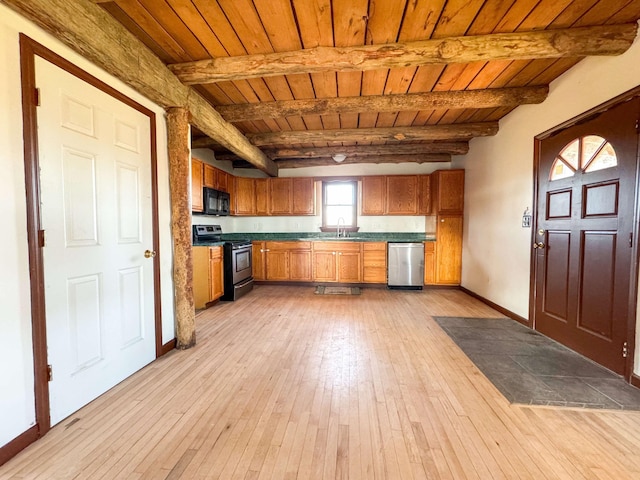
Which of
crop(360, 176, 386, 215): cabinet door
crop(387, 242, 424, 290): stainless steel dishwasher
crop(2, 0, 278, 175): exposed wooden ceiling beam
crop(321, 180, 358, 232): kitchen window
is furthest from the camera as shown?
crop(321, 180, 358, 232): kitchen window

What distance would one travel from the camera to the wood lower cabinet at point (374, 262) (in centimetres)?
473

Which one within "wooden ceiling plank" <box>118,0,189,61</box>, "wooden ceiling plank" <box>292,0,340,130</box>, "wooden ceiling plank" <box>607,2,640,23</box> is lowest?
"wooden ceiling plank" <box>118,0,189,61</box>

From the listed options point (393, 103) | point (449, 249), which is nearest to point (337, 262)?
point (449, 249)

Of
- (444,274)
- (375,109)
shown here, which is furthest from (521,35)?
(444,274)

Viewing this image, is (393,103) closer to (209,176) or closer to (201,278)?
(209,176)

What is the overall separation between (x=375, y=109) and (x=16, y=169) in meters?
2.83

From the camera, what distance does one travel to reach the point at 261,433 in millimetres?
1404

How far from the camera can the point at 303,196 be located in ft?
17.0

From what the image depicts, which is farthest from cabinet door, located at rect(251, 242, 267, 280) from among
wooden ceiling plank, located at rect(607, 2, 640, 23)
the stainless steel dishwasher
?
wooden ceiling plank, located at rect(607, 2, 640, 23)

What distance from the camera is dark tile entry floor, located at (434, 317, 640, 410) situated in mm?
1667

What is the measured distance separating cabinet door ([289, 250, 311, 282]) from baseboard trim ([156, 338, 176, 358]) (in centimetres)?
267

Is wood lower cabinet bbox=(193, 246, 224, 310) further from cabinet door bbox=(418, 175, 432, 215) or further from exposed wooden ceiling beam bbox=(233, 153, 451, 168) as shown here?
cabinet door bbox=(418, 175, 432, 215)

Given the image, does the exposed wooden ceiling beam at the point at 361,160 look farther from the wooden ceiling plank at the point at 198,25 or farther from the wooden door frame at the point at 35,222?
the wooden door frame at the point at 35,222

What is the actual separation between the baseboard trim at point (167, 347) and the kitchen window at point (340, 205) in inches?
139
